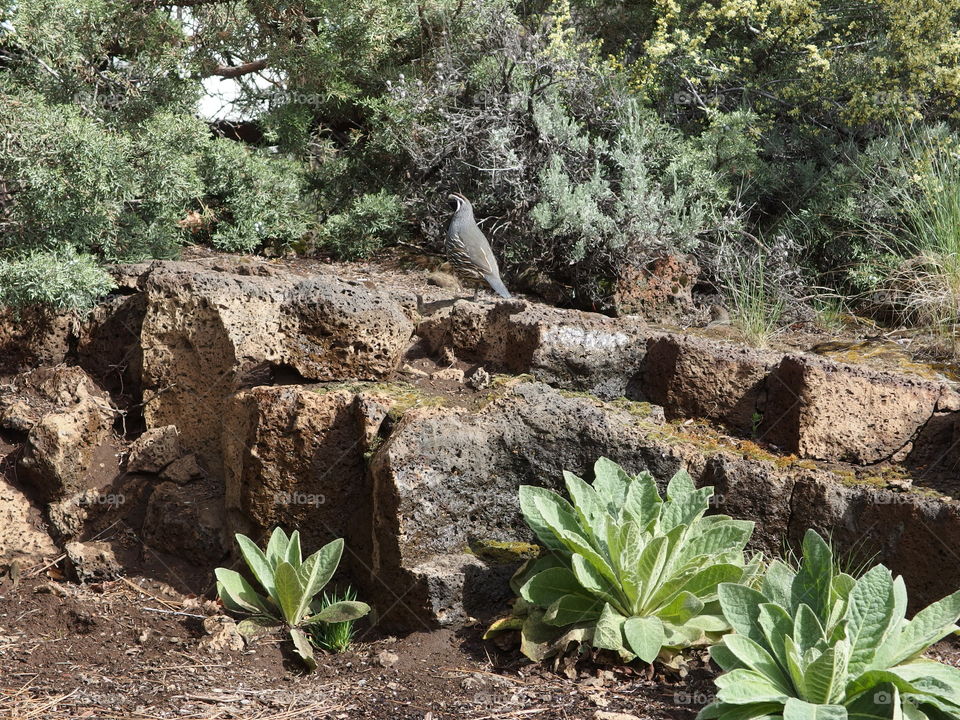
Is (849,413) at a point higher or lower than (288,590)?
higher

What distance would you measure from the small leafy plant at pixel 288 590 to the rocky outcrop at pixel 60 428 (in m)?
1.07

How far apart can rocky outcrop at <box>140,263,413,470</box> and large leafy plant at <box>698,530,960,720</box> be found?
187 centimetres

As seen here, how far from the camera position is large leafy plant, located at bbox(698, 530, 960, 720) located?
2479 mm

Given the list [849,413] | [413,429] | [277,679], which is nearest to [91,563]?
[277,679]

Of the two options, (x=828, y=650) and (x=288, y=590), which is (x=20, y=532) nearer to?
(x=288, y=590)

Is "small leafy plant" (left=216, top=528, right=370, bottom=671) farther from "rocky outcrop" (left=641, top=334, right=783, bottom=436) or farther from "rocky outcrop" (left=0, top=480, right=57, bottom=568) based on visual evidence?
"rocky outcrop" (left=641, top=334, right=783, bottom=436)

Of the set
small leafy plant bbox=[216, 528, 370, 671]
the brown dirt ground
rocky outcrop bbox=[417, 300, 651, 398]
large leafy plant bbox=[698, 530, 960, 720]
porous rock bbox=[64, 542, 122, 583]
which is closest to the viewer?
large leafy plant bbox=[698, 530, 960, 720]

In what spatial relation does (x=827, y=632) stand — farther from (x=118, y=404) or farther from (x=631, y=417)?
(x=118, y=404)

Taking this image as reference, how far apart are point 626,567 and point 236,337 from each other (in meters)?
2.02

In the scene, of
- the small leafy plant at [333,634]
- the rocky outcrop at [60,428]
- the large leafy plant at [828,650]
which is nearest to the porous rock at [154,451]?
the rocky outcrop at [60,428]

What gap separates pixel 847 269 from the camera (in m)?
5.91

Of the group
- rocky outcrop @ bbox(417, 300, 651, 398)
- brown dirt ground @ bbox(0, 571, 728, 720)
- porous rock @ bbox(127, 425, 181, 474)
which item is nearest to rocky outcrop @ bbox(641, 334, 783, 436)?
rocky outcrop @ bbox(417, 300, 651, 398)

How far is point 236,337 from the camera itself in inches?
157

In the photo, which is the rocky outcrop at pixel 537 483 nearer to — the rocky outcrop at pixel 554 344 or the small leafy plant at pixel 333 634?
the small leafy plant at pixel 333 634
